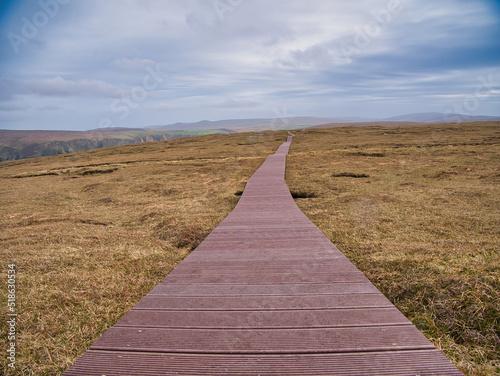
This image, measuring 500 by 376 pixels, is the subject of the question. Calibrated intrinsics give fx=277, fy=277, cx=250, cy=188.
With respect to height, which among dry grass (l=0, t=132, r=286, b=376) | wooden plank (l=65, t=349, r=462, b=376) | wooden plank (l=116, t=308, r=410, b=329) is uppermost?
wooden plank (l=116, t=308, r=410, b=329)

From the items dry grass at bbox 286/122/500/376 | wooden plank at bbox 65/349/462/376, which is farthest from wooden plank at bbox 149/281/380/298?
wooden plank at bbox 65/349/462/376

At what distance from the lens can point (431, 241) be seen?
6742 millimetres

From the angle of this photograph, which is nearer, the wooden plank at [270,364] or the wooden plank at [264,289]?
the wooden plank at [270,364]

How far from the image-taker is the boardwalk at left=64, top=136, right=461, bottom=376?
2.58 metres

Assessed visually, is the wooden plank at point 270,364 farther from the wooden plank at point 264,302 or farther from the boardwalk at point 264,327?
the wooden plank at point 264,302

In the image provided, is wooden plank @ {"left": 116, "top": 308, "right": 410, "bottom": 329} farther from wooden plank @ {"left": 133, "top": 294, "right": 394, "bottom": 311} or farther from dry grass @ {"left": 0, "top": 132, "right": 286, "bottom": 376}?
dry grass @ {"left": 0, "top": 132, "right": 286, "bottom": 376}

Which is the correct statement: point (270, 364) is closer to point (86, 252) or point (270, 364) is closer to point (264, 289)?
point (264, 289)

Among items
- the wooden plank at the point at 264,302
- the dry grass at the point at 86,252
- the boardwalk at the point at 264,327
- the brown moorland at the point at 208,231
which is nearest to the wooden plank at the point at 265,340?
the boardwalk at the point at 264,327

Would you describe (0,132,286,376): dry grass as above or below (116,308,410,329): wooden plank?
below

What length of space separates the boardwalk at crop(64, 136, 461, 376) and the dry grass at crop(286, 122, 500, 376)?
0.93m

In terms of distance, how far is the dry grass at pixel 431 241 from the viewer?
12.2ft

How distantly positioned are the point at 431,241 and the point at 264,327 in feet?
18.4

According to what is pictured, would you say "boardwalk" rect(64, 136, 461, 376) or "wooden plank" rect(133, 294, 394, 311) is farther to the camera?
"wooden plank" rect(133, 294, 394, 311)

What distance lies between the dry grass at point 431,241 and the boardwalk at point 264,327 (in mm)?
934
